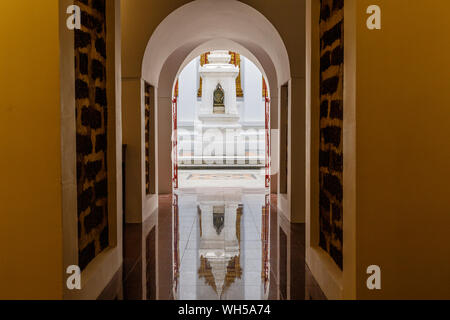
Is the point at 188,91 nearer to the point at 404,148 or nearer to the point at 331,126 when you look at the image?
the point at 331,126

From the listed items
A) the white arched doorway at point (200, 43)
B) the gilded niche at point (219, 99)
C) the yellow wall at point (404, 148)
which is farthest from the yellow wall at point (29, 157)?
the gilded niche at point (219, 99)

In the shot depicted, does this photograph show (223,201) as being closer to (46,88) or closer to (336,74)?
(336,74)

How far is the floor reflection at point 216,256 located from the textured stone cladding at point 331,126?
1.66ft

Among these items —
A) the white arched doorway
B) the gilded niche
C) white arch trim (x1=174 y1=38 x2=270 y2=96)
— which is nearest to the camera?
the white arched doorway

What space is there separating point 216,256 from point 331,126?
1.96 metres

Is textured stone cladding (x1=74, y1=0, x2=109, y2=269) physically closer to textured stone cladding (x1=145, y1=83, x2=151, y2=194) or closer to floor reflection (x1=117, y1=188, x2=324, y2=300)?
floor reflection (x1=117, y1=188, x2=324, y2=300)

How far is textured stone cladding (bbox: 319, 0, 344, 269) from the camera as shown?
11.9 ft

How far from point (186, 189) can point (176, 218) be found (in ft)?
12.7

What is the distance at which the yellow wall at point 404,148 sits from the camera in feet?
9.36

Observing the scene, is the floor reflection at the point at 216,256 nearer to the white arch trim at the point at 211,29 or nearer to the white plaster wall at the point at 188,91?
the white arch trim at the point at 211,29

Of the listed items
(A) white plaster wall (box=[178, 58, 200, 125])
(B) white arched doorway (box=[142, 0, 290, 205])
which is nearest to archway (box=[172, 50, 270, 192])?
(A) white plaster wall (box=[178, 58, 200, 125])

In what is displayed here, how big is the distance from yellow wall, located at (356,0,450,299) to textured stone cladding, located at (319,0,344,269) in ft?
2.19
